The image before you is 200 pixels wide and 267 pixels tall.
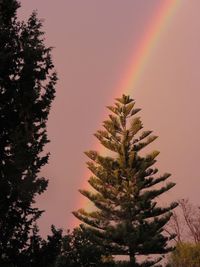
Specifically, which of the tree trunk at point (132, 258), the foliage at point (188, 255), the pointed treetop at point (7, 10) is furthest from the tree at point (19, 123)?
the foliage at point (188, 255)

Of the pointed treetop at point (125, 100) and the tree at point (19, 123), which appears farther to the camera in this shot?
the pointed treetop at point (125, 100)

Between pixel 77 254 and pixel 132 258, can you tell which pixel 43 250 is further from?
pixel 132 258

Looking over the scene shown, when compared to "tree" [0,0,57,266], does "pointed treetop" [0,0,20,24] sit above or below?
above

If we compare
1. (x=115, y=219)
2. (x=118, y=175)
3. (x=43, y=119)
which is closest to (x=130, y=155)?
(x=118, y=175)

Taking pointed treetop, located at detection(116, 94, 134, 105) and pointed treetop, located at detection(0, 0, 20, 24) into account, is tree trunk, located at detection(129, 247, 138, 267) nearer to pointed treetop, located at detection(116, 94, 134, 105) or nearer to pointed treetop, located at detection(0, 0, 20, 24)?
pointed treetop, located at detection(116, 94, 134, 105)

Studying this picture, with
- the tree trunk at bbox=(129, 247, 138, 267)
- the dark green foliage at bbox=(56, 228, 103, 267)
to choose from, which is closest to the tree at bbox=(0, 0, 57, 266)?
the dark green foliage at bbox=(56, 228, 103, 267)

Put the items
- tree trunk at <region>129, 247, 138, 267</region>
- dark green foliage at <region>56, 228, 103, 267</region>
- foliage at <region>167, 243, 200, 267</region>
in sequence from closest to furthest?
dark green foliage at <region>56, 228, 103, 267</region> < tree trunk at <region>129, 247, 138, 267</region> < foliage at <region>167, 243, 200, 267</region>

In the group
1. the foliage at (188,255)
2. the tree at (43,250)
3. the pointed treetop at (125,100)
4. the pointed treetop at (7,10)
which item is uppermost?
the pointed treetop at (125,100)

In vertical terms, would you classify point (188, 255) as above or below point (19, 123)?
above

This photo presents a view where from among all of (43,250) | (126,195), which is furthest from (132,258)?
(43,250)

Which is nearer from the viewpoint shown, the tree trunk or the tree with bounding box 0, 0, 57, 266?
the tree with bounding box 0, 0, 57, 266

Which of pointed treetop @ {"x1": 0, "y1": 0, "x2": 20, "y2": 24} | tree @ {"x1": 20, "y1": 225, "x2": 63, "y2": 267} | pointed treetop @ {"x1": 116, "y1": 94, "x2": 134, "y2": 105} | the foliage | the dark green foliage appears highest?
pointed treetop @ {"x1": 116, "y1": 94, "x2": 134, "y2": 105}

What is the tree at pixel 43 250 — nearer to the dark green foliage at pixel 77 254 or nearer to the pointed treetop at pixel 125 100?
the dark green foliage at pixel 77 254

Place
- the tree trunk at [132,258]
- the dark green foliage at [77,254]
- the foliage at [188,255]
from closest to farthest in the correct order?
the dark green foliage at [77,254]
the tree trunk at [132,258]
the foliage at [188,255]
